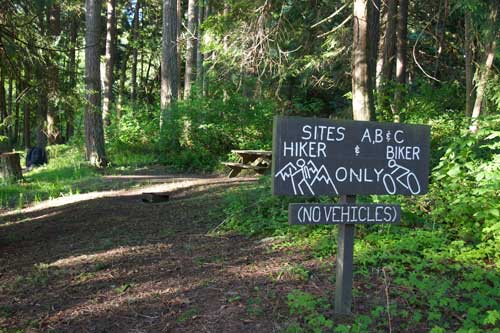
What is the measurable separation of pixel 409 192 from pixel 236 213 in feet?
11.1

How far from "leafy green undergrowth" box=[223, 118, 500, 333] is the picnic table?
4796 mm

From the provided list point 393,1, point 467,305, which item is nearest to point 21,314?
point 467,305

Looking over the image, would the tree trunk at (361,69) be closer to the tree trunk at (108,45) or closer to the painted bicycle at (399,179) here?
the painted bicycle at (399,179)

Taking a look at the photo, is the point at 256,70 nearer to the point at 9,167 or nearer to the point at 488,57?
the point at 488,57

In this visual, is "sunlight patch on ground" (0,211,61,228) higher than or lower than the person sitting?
lower

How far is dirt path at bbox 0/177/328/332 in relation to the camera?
3.95 metres

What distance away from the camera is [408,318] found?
3.67m

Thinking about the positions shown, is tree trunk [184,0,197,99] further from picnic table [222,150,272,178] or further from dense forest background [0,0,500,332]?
picnic table [222,150,272,178]

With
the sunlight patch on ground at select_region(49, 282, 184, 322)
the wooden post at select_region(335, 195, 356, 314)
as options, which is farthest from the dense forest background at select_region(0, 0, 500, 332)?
the sunlight patch on ground at select_region(49, 282, 184, 322)

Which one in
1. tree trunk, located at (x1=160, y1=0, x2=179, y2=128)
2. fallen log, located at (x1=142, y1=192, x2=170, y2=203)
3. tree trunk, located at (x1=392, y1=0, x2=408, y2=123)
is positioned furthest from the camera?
tree trunk, located at (x1=160, y1=0, x2=179, y2=128)

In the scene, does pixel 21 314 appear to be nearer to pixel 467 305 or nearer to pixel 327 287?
pixel 327 287

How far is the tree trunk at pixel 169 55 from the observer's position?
17453 millimetres

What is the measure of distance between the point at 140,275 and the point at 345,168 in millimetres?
2594

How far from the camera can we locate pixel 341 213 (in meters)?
3.70
